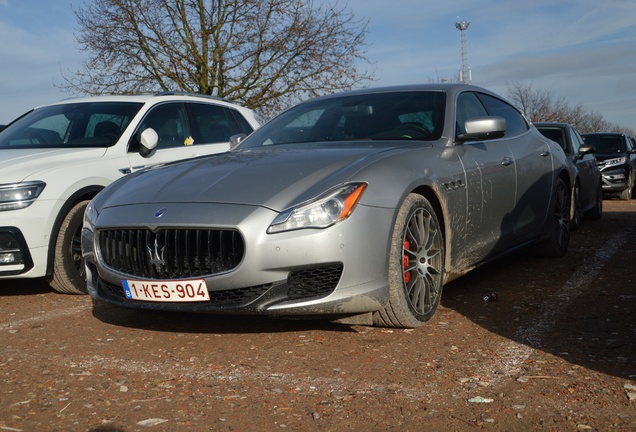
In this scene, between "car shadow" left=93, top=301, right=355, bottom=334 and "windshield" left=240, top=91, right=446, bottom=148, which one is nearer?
"car shadow" left=93, top=301, right=355, bottom=334

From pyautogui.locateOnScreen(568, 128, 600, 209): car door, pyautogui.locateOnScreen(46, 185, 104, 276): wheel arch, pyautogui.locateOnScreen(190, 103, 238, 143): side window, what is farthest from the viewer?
pyautogui.locateOnScreen(568, 128, 600, 209): car door

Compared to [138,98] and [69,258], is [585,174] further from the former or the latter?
[69,258]

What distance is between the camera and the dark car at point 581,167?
10469mm

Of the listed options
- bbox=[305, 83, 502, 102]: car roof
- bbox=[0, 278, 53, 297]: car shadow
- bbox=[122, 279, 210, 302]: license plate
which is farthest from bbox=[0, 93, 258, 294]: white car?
bbox=[305, 83, 502, 102]: car roof

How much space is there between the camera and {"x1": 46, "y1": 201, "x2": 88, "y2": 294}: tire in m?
6.34

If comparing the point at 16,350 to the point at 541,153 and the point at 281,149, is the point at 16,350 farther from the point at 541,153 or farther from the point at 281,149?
the point at 541,153

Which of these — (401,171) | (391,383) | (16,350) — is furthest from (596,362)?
(16,350)

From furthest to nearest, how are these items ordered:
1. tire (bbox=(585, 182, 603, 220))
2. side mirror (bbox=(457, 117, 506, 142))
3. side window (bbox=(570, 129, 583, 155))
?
tire (bbox=(585, 182, 603, 220)) < side window (bbox=(570, 129, 583, 155)) < side mirror (bbox=(457, 117, 506, 142))

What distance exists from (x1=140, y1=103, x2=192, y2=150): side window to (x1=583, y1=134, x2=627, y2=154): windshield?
44.4 ft

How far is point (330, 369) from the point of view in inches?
159

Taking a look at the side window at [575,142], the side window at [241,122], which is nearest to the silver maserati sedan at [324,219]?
the side window at [241,122]

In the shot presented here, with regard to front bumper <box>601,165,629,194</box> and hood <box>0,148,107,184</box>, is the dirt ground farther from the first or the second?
front bumper <box>601,165,629,194</box>

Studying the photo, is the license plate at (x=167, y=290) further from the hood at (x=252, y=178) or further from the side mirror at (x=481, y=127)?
the side mirror at (x=481, y=127)

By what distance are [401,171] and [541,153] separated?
2.76 metres
